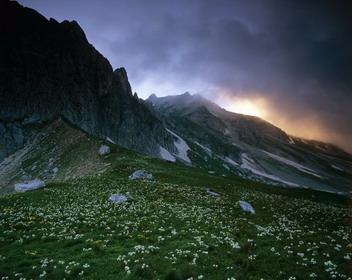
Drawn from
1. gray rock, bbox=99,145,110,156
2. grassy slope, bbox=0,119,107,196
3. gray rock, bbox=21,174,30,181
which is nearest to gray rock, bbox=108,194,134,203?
grassy slope, bbox=0,119,107,196

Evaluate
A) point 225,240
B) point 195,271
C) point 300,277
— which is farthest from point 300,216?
point 195,271

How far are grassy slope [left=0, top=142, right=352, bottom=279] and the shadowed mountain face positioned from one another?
69.8m

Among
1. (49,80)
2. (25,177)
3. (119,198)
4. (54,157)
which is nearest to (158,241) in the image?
(119,198)

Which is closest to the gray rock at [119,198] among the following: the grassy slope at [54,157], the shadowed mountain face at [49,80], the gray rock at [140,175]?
the gray rock at [140,175]

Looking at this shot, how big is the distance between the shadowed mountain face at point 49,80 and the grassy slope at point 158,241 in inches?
2748

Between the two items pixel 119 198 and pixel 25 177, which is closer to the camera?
pixel 119 198

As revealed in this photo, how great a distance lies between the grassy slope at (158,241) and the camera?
45.5 ft

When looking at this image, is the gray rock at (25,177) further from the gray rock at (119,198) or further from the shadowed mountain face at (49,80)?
the gray rock at (119,198)

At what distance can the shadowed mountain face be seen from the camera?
301 ft

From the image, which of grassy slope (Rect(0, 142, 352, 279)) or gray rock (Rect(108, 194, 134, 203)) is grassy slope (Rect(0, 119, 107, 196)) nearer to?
gray rock (Rect(108, 194, 134, 203))

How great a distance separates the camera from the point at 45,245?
17.3 meters

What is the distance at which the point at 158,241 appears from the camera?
18.2 meters

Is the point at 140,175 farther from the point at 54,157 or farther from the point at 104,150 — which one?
the point at 54,157

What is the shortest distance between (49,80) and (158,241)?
98.4 m
